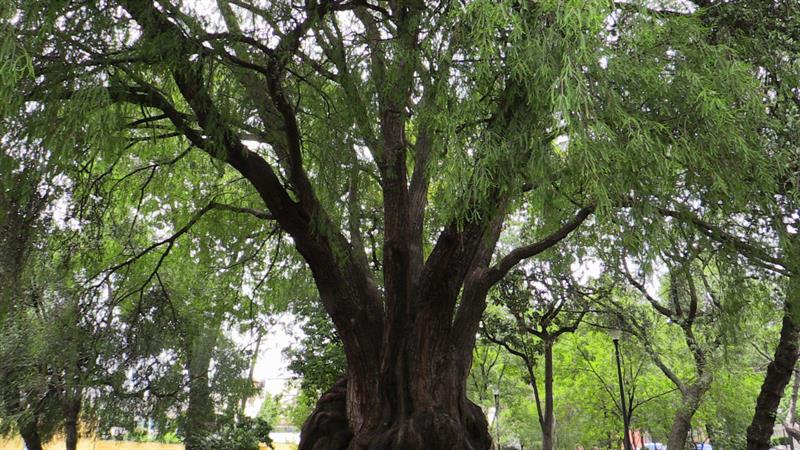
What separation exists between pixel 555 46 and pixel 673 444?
36.9ft

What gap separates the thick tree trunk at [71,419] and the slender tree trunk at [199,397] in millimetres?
2216

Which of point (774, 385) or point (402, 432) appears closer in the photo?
point (402, 432)

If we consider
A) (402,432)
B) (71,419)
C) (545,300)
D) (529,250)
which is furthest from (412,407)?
(71,419)

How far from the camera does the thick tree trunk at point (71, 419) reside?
11609 mm

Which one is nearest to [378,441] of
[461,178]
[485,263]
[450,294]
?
[450,294]

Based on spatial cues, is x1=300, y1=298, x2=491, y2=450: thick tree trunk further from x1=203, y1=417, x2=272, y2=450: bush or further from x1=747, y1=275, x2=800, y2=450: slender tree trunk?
x1=203, y1=417, x2=272, y2=450: bush

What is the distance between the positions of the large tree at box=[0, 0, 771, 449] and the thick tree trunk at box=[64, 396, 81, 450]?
7.44 m

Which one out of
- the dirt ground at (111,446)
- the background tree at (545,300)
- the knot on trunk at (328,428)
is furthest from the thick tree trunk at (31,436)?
the background tree at (545,300)

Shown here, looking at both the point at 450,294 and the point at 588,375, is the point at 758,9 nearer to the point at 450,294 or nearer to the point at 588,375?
the point at 450,294

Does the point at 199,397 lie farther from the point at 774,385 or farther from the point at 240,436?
the point at 774,385

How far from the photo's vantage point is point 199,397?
44.6ft

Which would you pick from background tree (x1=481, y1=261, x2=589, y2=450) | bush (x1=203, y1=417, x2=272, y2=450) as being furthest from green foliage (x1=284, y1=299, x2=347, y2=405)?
background tree (x1=481, y1=261, x2=589, y2=450)

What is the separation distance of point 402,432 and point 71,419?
30.8ft

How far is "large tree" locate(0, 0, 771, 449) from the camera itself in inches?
139
